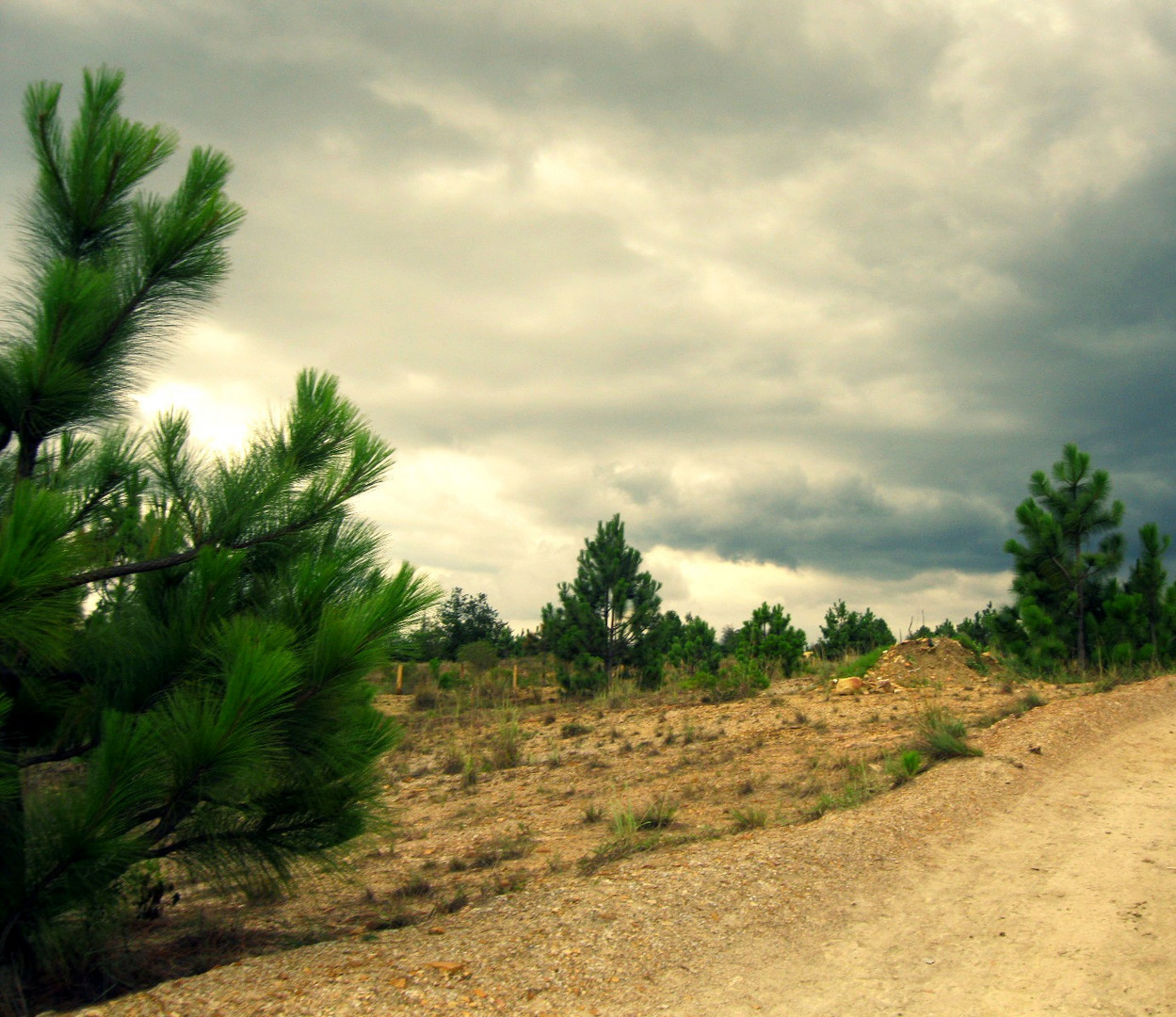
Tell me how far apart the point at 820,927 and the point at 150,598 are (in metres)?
4.72

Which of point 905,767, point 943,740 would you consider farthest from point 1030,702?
point 905,767

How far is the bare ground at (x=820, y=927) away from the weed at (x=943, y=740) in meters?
0.49

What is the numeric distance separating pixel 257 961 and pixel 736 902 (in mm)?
3126

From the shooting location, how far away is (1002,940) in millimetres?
5324

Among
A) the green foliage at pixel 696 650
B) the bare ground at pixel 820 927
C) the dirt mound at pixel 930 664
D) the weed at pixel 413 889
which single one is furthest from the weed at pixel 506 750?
the green foliage at pixel 696 650

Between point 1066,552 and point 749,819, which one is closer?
point 749,819

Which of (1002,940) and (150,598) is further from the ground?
(150,598)

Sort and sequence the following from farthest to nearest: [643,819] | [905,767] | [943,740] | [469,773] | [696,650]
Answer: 1. [696,650]
2. [469,773]
3. [943,740]
4. [905,767]
5. [643,819]

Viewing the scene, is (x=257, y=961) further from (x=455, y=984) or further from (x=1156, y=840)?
(x=1156, y=840)

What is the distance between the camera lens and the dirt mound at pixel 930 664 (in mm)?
17391

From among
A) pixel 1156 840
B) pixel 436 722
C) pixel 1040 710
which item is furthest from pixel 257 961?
pixel 436 722

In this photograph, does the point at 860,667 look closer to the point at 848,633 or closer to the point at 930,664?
the point at 930,664

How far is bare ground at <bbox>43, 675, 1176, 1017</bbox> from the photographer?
15.0 ft

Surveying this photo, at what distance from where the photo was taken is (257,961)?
4879 millimetres
